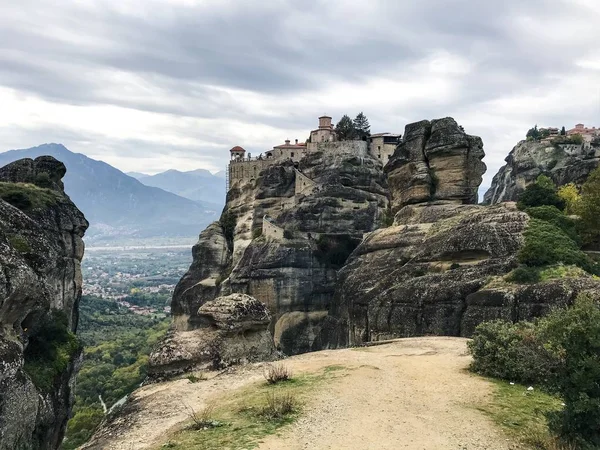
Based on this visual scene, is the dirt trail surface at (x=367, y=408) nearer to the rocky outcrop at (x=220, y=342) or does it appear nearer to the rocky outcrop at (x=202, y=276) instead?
the rocky outcrop at (x=220, y=342)

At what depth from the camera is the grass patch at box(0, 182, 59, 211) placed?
27.7 meters

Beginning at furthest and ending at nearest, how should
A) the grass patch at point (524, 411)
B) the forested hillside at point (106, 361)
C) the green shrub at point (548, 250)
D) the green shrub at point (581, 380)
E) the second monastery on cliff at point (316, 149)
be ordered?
the second monastery on cliff at point (316, 149), the forested hillside at point (106, 361), the green shrub at point (548, 250), the grass patch at point (524, 411), the green shrub at point (581, 380)

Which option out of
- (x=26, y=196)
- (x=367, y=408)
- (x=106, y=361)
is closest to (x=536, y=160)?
(x=26, y=196)

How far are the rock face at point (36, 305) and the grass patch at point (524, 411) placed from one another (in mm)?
12290

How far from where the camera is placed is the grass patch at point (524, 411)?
971 cm

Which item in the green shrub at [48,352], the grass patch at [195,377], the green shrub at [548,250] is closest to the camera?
the grass patch at [195,377]

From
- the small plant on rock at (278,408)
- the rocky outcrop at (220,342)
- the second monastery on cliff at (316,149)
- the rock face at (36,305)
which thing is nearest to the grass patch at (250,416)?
the small plant on rock at (278,408)

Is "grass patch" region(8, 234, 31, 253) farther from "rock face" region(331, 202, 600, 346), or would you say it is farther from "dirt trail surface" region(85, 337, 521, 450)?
"rock face" region(331, 202, 600, 346)

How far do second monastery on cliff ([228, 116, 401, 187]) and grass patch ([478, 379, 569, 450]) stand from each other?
5281cm

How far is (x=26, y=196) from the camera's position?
28734mm

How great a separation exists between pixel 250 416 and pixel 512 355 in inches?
318

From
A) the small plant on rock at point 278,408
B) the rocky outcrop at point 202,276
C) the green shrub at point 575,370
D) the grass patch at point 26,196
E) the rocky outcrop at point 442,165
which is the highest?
the rocky outcrop at point 442,165

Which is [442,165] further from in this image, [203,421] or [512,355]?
[203,421]

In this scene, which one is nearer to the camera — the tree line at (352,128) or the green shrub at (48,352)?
the green shrub at (48,352)
